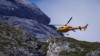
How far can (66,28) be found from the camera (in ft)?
400

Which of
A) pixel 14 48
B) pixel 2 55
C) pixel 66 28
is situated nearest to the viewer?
pixel 66 28

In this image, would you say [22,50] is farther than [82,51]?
No

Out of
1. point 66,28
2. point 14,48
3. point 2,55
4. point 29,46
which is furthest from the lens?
point 29,46

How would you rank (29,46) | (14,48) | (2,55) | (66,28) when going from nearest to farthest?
(66,28) → (2,55) → (14,48) → (29,46)

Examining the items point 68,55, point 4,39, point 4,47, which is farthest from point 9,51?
point 68,55

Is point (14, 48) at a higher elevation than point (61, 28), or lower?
lower

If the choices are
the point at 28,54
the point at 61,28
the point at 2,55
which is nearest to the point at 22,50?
the point at 28,54

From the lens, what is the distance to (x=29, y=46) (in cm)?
19550

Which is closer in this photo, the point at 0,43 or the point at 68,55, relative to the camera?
the point at 0,43

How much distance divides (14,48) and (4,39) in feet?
46.3

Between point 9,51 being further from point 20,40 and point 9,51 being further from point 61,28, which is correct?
point 61,28

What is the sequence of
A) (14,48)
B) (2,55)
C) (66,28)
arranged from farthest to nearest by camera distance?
(14,48) < (2,55) < (66,28)

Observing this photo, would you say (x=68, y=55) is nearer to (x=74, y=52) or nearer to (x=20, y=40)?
(x=74, y=52)

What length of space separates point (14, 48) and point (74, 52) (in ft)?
127
